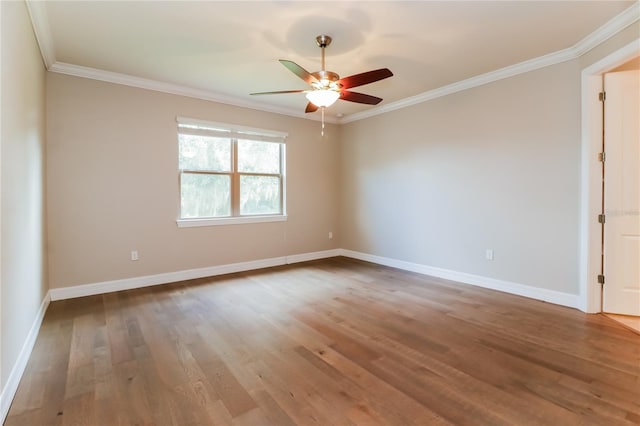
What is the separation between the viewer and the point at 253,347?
248 cm

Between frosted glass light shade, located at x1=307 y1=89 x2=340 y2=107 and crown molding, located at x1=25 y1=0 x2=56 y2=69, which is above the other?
crown molding, located at x1=25 y1=0 x2=56 y2=69

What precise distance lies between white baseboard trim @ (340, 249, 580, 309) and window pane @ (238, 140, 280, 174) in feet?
7.81

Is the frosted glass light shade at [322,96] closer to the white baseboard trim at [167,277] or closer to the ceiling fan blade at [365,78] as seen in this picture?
the ceiling fan blade at [365,78]

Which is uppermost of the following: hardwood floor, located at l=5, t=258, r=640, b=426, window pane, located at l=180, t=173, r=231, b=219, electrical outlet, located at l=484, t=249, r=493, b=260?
window pane, located at l=180, t=173, r=231, b=219

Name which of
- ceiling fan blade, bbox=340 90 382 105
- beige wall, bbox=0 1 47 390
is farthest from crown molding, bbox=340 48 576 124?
beige wall, bbox=0 1 47 390

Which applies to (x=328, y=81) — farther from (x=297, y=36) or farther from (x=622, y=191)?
(x=622, y=191)

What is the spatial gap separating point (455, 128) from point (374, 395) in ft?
12.0

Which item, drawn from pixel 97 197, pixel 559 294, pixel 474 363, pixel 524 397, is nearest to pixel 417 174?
pixel 559 294

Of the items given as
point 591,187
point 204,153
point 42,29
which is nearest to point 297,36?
point 42,29

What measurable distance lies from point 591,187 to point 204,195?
15.3ft

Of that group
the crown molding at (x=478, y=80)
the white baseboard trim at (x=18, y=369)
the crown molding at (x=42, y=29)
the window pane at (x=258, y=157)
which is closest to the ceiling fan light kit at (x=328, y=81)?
A: the crown molding at (x=478, y=80)

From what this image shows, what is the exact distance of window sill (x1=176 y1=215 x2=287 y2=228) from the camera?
444 centimetres

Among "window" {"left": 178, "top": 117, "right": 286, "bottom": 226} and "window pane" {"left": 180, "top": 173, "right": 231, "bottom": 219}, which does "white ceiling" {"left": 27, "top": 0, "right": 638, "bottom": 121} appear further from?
"window pane" {"left": 180, "top": 173, "right": 231, "bottom": 219}

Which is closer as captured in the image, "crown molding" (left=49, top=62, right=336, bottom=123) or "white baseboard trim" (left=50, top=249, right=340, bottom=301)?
"crown molding" (left=49, top=62, right=336, bottom=123)
